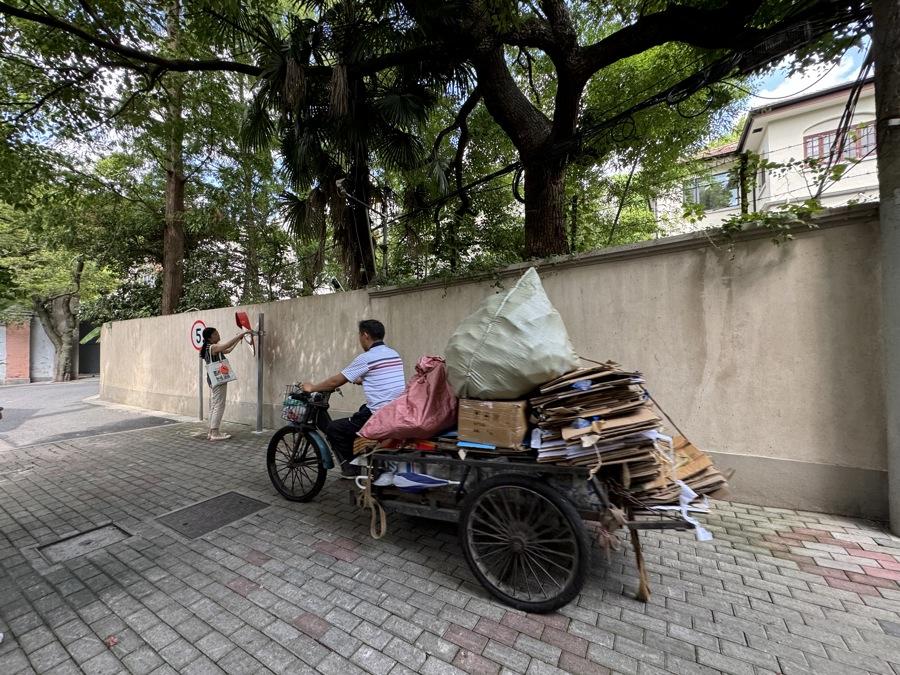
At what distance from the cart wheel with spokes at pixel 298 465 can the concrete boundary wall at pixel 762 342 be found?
2.94 m

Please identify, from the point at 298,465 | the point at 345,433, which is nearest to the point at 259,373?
the point at 298,465

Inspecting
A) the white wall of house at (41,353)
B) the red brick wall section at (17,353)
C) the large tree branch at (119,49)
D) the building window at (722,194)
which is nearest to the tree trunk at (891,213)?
the building window at (722,194)

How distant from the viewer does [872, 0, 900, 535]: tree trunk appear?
9.70ft

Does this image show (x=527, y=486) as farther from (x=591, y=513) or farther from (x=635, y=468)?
(x=635, y=468)

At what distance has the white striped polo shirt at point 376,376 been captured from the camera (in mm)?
3445

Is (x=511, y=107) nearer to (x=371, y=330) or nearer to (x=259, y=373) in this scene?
(x=371, y=330)

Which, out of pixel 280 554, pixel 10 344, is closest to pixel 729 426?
pixel 280 554

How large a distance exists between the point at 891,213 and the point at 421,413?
381 cm

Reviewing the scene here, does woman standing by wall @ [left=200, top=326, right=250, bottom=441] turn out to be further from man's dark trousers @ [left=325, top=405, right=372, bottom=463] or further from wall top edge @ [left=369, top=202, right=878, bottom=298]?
man's dark trousers @ [left=325, top=405, right=372, bottom=463]

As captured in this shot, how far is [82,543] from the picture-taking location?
129 inches

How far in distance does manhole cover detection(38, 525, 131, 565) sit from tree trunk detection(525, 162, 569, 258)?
5.30m

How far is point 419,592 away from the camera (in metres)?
2.51

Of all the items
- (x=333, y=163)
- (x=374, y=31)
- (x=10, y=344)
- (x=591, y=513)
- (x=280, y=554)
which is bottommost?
(x=280, y=554)

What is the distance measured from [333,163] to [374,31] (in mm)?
2118
